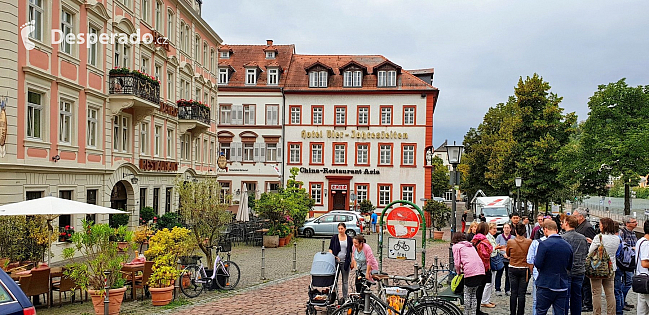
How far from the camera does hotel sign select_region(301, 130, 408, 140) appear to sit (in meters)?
42.3

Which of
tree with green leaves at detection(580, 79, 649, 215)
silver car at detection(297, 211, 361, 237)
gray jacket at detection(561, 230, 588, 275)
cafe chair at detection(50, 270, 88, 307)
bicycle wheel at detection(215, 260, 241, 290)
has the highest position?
tree with green leaves at detection(580, 79, 649, 215)

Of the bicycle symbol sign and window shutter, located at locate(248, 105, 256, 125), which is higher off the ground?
window shutter, located at locate(248, 105, 256, 125)

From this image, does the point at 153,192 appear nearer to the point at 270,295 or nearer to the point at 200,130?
the point at 200,130

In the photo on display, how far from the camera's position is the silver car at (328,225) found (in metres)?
28.4

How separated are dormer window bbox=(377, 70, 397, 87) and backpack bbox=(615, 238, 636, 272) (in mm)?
32868

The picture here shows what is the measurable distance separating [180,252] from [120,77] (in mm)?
12125

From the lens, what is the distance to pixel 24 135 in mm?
16062

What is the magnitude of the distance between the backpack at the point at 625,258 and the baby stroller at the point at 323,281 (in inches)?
212

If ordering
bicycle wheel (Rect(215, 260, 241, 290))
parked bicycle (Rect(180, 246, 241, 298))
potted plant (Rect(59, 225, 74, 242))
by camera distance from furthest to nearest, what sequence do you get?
potted plant (Rect(59, 225, 74, 242)) < bicycle wheel (Rect(215, 260, 241, 290)) < parked bicycle (Rect(180, 246, 241, 298))

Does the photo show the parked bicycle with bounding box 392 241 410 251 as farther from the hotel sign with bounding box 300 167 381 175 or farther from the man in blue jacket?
the hotel sign with bounding box 300 167 381 175

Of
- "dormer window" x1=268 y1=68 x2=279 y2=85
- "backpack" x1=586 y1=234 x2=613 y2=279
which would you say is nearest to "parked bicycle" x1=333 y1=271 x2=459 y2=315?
"backpack" x1=586 y1=234 x2=613 y2=279

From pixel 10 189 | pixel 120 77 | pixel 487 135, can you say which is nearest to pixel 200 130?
pixel 120 77

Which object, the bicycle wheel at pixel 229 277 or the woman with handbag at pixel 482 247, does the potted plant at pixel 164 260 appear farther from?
the woman with handbag at pixel 482 247

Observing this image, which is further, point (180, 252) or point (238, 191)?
point (238, 191)
